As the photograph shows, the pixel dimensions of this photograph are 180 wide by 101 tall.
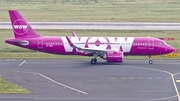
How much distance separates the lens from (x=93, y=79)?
4825cm

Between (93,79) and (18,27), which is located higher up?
(18,27)

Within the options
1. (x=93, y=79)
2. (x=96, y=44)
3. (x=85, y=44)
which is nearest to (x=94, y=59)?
(x=96, y=44)

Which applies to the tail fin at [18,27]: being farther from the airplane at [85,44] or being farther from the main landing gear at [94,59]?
the main landing gear at [94,59]

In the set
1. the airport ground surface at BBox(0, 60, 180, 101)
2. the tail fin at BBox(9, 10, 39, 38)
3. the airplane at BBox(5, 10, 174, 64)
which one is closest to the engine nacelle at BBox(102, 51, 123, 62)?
the airport ground surface at BBox(0, 60, 180, 101)

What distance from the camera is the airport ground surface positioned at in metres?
40.2

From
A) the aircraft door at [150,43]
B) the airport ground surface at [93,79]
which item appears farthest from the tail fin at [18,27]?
the aircraft door at [150,43]

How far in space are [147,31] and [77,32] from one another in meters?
12.2

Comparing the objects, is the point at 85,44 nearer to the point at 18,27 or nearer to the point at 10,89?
the point at 18,27

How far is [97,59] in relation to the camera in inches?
2485

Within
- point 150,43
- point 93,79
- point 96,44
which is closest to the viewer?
point 93,79

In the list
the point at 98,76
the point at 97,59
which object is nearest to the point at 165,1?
the point at 97,59

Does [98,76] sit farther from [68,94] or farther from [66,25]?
[66,25]

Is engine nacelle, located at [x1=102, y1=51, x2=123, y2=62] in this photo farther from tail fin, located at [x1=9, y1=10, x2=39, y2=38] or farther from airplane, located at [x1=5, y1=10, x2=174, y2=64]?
tail fin, located at [x1=9, y1=10, x2=39, y2=38]

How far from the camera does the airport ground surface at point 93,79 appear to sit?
132 feet
